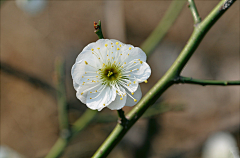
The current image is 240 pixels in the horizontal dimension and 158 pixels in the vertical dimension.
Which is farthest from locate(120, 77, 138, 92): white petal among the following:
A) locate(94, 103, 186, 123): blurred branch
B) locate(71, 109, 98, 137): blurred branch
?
locate(94, 103, 186, 123): blurred branch

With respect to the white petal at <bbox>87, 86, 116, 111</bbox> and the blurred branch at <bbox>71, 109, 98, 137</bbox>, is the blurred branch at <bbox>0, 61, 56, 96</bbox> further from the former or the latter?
the white petal at <bbox>87, 86, 116, 111</bbox>

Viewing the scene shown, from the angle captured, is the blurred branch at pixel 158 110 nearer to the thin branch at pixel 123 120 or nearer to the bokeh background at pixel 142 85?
the bokeh background at pixel 142 85

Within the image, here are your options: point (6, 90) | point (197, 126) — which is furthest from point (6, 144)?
point (197, 126)

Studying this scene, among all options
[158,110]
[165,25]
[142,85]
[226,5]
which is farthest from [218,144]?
[226,5]

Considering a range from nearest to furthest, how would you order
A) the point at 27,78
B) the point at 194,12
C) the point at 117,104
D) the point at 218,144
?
the point at 117,104 → the point at 194,12 → the point at 218,144 → the point at 27,78

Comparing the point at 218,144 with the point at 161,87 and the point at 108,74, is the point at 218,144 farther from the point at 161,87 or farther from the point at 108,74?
the point at 108,74

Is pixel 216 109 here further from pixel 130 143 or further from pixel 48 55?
pixel 48 55
